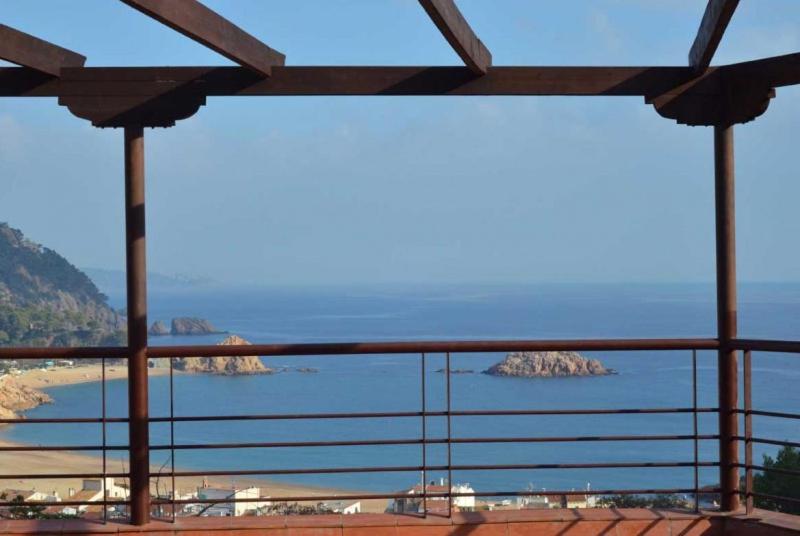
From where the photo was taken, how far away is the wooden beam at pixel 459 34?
303 centimetres

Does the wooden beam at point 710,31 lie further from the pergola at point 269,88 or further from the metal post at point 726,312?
the metal post at point 726,312

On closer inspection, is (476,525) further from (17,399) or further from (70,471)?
(17,399)

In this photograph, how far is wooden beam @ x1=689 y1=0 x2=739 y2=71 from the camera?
3.36m

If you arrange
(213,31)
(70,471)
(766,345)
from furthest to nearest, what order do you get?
1. (70,471)
2. (766,345)
3. (213,31)

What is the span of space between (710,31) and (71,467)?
1258 inches

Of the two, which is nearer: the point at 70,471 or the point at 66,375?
the point at 70,471

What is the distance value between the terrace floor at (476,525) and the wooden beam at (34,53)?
1.80 metres

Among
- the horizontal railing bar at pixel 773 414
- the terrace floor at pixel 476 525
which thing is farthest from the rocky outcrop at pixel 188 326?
the horizontal railing bar at pixel 773 414

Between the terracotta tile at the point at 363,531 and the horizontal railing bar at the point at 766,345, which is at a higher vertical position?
the horizontal railing bar at the point at 766,345

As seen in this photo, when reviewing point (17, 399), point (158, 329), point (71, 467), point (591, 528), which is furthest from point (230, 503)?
point (158, 329)

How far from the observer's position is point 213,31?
3.34m

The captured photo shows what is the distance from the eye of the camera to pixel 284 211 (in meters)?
74.8

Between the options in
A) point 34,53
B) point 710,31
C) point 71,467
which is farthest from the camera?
point 71,467

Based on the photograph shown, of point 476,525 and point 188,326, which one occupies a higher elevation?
point 476,525
